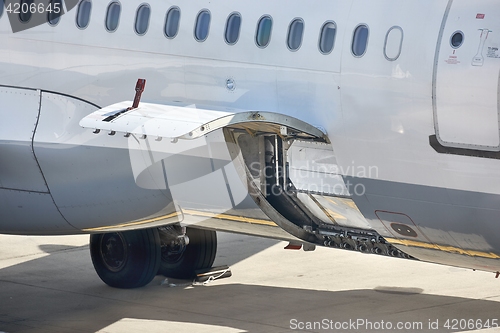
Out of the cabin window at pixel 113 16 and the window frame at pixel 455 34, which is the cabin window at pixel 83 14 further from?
the window frame at pixel 455 34

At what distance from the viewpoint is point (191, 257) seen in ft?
45.8

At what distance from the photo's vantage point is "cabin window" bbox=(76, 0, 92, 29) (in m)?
10.3

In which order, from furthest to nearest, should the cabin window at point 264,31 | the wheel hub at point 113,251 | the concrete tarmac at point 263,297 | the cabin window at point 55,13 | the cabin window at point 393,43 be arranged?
the wheel hub at point 113,251 < the concrete tarmac at point 263,297 < the cabin window at point 55,13 < the cabin window at point 264,31 < the cabin window at point 393,43

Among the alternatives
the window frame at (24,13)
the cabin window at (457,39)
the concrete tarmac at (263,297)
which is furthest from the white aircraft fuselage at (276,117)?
the concrete tarmac at (263,297)

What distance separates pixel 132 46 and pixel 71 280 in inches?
211

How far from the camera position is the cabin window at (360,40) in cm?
845

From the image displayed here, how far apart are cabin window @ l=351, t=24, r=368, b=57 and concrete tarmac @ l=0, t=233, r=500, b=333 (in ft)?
13.7

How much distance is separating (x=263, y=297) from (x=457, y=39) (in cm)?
603

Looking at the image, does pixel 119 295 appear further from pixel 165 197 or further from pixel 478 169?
pixel 478 169

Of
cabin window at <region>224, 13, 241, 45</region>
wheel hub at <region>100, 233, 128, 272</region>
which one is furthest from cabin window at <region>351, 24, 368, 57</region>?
wheel hub at <region>100, 233, 128, 272</region>

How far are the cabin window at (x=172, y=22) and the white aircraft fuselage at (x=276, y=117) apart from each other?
0.04 meters

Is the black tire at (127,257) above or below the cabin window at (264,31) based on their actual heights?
below

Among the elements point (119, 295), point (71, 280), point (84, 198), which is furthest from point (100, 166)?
point (71, 280)

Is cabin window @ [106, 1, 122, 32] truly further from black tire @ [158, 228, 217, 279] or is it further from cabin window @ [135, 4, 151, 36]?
black tire @ [158, 228, 217, 279]
